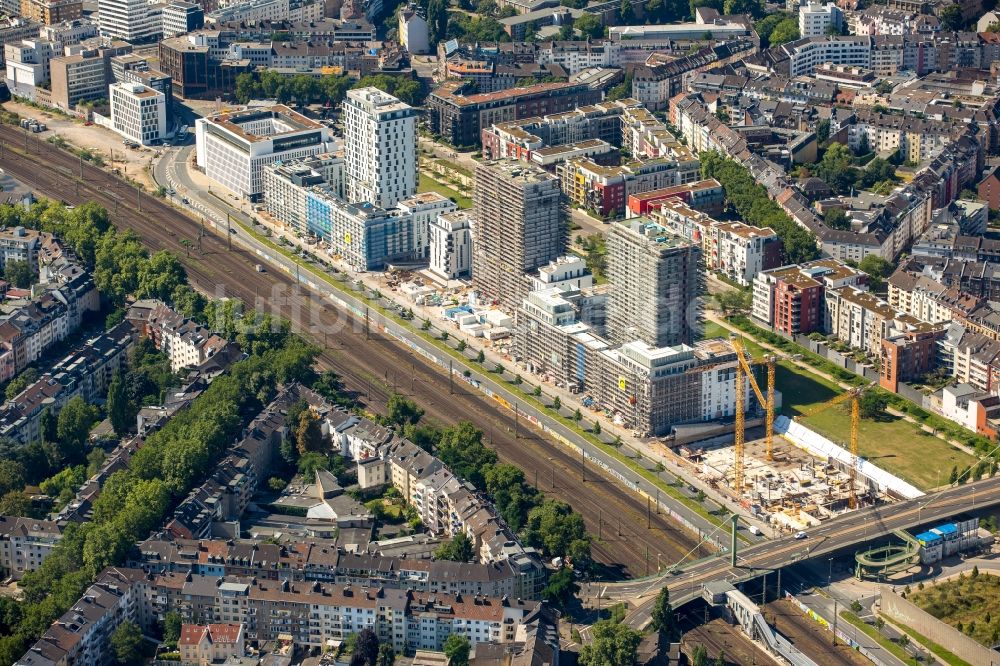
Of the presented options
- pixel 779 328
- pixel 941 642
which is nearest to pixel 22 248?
pixel 779 328

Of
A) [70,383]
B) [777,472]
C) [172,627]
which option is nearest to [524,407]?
[777,472]

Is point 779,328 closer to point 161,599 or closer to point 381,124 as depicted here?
point 381,124

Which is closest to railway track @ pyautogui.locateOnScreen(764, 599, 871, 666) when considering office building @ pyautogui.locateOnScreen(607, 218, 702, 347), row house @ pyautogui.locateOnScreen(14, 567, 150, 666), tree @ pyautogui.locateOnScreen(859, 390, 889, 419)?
tree @ pyautogui.locateOnScreen(859, 390, 889, 419)

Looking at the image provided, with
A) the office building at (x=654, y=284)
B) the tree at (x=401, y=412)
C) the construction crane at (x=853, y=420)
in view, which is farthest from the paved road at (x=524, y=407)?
the construction crane at (x=853, y=420)

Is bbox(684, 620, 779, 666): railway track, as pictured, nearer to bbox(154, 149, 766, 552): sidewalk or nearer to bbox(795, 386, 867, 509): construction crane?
bbox(154, 149, 766, 552): sidewalk

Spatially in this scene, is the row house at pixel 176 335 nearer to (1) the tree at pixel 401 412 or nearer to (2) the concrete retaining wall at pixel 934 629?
(1) the tree at pixel 401 412

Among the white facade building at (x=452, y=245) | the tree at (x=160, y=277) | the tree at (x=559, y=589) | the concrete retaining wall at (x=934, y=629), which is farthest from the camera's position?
the white facade building at (x=452, y=245)
